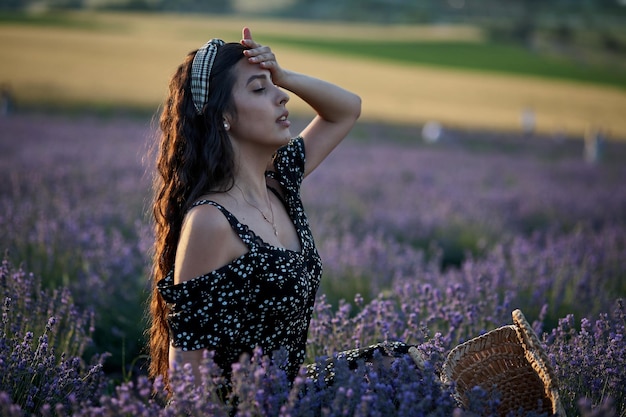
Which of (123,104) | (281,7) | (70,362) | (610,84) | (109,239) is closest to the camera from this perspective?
(70,362)

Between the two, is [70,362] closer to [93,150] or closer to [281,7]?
[93,150]

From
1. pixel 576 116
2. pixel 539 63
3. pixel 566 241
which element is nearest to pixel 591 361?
pixel 566 241

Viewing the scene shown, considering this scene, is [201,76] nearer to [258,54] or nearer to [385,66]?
[258,54]

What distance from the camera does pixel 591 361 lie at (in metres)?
2.25

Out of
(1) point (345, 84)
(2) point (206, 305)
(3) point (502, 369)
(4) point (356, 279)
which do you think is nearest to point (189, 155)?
(2) point (206, 305)

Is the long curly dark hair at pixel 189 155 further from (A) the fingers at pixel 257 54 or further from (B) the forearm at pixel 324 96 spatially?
(B) the forearm at pixel 324 96

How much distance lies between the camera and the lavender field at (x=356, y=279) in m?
1.85

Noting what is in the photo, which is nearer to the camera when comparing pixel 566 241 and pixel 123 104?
pixel 566 241

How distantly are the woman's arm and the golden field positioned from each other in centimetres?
1565

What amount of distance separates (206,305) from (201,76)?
750 mm

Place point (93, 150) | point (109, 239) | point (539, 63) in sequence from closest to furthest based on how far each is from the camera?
point (109, 239), point (93, 150), point (539, 63)

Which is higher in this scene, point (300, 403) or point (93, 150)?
point (300, 403)

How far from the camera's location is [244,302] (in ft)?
7.03

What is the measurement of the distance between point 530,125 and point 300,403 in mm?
18788
